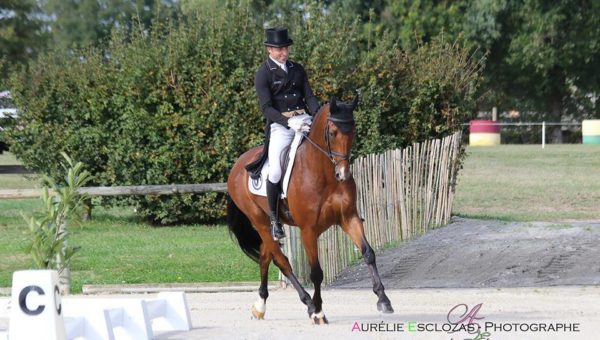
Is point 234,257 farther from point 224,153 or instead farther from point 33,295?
point 33,295

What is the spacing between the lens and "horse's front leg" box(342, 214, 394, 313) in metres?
9.59

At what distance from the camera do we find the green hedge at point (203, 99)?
18.6m

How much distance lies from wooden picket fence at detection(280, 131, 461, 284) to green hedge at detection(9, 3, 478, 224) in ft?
5.20

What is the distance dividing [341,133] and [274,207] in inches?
49.3

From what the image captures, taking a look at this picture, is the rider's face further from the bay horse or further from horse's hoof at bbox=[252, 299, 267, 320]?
horse's hoof at bbox=[252, 299, 267, 320]

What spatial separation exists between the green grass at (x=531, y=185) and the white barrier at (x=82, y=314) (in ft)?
36.4

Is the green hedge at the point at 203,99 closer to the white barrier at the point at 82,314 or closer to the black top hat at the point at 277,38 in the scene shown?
the black top hat at the point at 277,38

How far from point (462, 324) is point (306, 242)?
5.06 ft

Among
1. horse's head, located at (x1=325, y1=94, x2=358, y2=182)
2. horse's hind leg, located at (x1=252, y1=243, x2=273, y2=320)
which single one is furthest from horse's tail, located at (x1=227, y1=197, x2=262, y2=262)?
horse's head, located at (x1=325, y1=94, x2=358, y2=182)

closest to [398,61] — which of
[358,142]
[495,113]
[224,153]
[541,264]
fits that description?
[358,142]

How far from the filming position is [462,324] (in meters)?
9.66

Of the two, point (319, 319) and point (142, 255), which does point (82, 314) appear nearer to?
point (319, 319)

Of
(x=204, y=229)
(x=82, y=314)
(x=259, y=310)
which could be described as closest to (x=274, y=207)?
(x=259, y=310)

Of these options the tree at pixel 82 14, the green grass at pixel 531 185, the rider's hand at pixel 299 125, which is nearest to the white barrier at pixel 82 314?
the rider's hand at pixel 299 125
